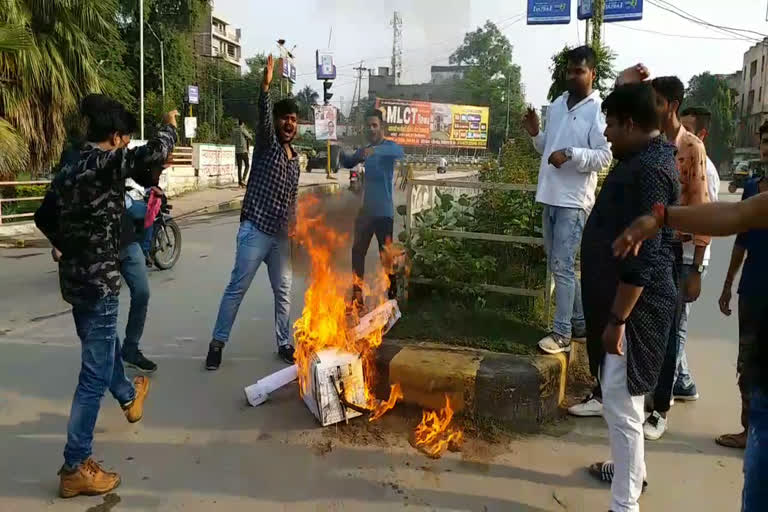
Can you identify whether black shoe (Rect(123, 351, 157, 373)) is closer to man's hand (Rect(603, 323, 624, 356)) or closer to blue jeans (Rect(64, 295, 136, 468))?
blue jeans (Rect(64, 295, 136, 468))

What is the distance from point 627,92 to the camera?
2508 mm

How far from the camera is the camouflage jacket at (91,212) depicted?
2717mm

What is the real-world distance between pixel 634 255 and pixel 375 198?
3.10 metres

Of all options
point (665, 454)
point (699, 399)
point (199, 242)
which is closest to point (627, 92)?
point (665, 454)

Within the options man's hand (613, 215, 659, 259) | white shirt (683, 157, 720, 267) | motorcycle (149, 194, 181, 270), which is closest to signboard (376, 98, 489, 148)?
white shirt (683, 157, 720, 267)

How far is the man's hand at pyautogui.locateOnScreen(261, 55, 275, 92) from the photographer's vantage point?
4.16m

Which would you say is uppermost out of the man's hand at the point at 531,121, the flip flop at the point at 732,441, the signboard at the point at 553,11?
the signboard at the point at 553,11

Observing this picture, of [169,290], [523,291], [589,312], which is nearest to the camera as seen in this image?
[589,312]

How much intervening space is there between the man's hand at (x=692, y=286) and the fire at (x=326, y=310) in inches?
74.5

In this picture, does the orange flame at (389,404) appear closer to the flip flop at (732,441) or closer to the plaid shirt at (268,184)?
the plaid shirt at (268,184)

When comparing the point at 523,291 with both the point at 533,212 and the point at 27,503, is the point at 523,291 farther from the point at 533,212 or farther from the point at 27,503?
the point at 27,503

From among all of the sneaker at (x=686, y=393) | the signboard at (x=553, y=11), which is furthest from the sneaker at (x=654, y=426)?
the signboard at (x=553, y=11)

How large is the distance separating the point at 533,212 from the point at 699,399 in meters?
1.93

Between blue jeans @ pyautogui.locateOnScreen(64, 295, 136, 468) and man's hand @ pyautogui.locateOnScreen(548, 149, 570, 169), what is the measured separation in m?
2.64
